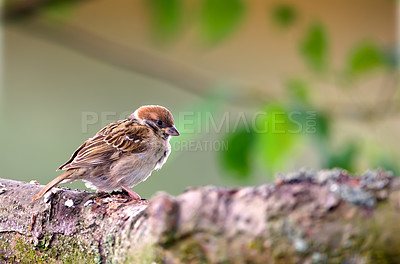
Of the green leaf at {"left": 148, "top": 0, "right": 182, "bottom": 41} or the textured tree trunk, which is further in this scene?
the green leaf at {"left": 148, "top": 0, "right": 182, "bottom": 41}

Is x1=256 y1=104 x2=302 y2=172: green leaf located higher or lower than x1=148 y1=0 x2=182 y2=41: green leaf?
lower

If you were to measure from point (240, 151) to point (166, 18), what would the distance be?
0.47 m

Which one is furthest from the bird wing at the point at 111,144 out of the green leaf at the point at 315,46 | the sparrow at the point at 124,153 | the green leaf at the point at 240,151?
the green leaf at the point at 315,46

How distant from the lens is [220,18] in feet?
5.41

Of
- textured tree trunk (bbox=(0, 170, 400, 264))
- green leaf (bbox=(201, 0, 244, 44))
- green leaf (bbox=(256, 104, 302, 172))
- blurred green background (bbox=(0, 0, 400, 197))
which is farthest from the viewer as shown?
blurred green background (bbox=(0, 0, 400, 197))

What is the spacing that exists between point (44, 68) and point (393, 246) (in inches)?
142

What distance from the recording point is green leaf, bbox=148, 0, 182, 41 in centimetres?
168

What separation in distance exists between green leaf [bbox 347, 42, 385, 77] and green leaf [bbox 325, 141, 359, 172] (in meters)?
0.24

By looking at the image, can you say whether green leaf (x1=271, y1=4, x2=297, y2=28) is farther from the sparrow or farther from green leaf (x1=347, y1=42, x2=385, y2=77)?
the sparrow

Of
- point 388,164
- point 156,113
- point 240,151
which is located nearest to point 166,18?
point 156,113

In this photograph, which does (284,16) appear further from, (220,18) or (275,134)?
(275,134)

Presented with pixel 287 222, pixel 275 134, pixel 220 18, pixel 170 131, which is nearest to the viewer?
pixel 287 222

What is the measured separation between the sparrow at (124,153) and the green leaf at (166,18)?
334mm

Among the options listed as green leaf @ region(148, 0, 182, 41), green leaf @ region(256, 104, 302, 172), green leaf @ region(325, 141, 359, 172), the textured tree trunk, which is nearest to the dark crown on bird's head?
green leaf @ region(148, 0, 182, 41)
